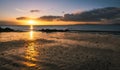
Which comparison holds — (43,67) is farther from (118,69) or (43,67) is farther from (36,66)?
(118,69)

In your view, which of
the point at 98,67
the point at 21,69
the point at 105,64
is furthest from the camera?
the point at 105,64

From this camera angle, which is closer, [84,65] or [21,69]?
[21,69]

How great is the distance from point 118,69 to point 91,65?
91.6 inches

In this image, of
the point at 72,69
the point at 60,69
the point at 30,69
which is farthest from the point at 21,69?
the point at 72,69

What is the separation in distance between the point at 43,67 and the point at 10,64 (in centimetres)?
315

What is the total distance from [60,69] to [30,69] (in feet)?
7.76

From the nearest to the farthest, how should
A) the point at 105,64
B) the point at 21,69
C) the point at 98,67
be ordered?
the point at 21,69 < the point at 98,67 < the point at 105,64

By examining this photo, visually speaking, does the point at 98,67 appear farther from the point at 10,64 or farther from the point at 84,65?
the point at 10,64

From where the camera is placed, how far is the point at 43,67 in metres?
14.9

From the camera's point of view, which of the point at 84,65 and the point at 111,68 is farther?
the point at 84,65

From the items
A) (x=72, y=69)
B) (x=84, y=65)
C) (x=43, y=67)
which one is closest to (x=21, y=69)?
(x=43, y=67)

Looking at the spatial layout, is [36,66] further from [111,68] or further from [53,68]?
[111,68]

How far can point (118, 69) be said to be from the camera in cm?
1440

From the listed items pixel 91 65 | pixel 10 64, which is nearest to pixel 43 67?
pixel 10 64
